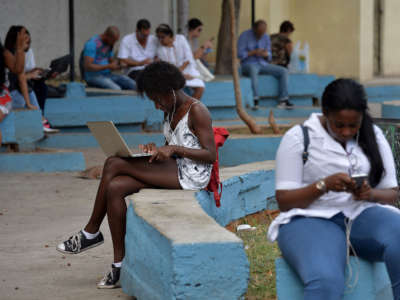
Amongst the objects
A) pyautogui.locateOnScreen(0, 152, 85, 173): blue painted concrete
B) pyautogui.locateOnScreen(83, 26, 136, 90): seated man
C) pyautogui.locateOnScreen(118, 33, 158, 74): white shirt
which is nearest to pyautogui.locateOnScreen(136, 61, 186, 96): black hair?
pyautogui.locateOnScreen(0, 152, 85, 173): blue painted concrete

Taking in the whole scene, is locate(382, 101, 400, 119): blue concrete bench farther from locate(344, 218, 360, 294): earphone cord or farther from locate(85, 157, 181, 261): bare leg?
locate(344, 218, 360, 294): earphone cord

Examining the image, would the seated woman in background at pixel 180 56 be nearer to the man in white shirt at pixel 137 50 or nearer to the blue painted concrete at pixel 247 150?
the man in white shirt at pixel 137 50

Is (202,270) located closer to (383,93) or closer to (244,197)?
(244,197)

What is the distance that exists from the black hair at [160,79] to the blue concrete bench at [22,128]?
418 cm

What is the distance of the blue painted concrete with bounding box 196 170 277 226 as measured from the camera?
5465 millimetres

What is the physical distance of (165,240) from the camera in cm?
360

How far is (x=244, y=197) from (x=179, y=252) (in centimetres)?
259

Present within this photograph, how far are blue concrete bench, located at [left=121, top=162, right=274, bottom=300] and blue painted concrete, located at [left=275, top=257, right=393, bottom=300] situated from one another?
0.16m

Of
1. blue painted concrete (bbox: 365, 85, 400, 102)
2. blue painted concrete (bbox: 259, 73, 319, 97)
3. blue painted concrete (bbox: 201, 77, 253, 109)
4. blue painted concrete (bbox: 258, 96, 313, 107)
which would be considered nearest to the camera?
blue painted concrete (bbox: 201, 77, 253, 109)

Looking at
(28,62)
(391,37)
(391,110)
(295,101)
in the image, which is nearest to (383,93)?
(295,101)

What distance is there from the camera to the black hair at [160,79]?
194 inches

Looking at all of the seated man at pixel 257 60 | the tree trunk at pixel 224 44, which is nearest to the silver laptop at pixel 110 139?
the seated man at pixel 257 60

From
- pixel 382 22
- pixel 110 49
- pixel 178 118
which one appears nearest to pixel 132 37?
pixel 110 49

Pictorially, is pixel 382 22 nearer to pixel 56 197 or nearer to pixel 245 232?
pixel 56 197
